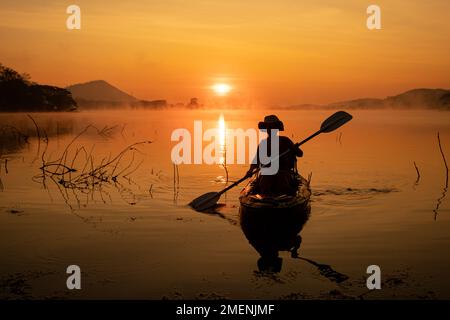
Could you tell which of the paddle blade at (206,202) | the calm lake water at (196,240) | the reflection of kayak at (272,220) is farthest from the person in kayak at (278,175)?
the paddle blade at (206,202)

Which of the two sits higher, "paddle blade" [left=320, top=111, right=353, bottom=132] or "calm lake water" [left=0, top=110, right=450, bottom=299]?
"paddle blade" [left=320, top=111, right=353, bottom=132]

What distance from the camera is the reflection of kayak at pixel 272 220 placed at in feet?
31.5

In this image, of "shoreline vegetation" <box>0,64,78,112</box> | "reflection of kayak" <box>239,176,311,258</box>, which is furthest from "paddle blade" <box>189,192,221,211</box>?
"shoreline vegetation" <box>0,64,78,112</box>

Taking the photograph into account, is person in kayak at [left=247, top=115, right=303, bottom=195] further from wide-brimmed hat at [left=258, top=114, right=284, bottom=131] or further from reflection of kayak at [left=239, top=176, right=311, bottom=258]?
reflection of kayak at [left=239, top=176, right=311, bottom=258]

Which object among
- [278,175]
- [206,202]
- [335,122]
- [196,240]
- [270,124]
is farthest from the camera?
[335,122]

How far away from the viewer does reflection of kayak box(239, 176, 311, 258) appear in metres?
9.61

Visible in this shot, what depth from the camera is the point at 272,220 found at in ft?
32.8

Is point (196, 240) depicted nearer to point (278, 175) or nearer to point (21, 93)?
point (278, 175)

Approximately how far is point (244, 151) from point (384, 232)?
823 inches

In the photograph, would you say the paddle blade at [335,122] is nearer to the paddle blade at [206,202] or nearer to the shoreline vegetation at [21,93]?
the paddle blade at [206,202]

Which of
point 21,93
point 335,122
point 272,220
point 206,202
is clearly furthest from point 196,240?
point 21,93

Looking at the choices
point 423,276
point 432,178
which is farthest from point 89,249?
point 432,178

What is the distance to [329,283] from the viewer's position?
23.2ft
